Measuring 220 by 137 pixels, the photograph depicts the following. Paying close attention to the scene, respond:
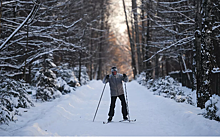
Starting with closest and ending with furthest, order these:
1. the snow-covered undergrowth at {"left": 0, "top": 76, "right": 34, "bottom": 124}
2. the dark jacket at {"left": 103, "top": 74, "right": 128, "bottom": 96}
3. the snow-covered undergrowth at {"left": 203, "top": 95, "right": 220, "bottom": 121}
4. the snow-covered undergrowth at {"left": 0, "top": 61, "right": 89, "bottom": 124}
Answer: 1. the snow-covered undergrowth at {"left": 203, "top": 95, "right": 220, "bottom": 121}
2. the snow-covered undergrowth at {"left": 0, "top": 61, "right": 89, "bottom": 124}
3. the snow-covered undergrowth at {"left": 0, "top": 76, "right": 34, "bottom": 124}
4. the dark jacket at {"left": 103, "top": 74, "right": 128, "bottom": 96}

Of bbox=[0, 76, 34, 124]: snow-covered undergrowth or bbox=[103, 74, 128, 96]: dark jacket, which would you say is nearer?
bbox=[0, 76, 34, 124]: snow-covered undergrowth

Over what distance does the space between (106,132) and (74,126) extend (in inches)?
53.4

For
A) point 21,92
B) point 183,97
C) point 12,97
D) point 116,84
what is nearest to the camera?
point 12,97

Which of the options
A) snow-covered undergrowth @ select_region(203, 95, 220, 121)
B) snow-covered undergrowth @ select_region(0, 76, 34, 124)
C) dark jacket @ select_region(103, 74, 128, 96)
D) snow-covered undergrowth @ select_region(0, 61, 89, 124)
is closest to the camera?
snow-covered undergrowth @ select_region(203, 95, 220, 121)

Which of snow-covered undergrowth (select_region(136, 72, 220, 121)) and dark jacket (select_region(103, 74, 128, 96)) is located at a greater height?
dark jacket (select_region(103, 74, 128, 96))

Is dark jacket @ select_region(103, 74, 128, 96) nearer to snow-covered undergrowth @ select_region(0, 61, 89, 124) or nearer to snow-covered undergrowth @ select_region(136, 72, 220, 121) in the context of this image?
snow-covered undergrowth @ select_region(136, 72, 220, 121)

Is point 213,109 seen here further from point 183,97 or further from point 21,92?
point 21,92

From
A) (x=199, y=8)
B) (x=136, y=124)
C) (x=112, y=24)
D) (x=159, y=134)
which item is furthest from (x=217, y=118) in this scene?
(x=112, y=24)

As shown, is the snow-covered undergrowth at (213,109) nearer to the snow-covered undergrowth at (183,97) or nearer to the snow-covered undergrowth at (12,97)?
the snow-covered undergrowth at (183,97)

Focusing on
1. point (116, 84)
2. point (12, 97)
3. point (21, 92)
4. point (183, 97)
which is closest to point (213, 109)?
point (116, 84)

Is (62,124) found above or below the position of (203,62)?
below

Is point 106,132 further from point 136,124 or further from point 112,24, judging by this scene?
point 112,24

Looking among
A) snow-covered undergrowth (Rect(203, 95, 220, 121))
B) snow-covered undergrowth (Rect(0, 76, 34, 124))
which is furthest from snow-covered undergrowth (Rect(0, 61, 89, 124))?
snow-covered undergrowth (Rect(203, 95, 220, 121))

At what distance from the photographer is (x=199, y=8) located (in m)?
11.2
